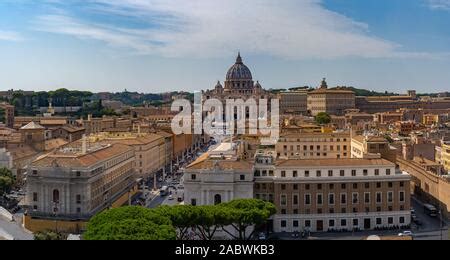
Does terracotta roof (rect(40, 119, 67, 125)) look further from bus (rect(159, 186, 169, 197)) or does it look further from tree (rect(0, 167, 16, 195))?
bus (rect(159, 186, 169, 197))

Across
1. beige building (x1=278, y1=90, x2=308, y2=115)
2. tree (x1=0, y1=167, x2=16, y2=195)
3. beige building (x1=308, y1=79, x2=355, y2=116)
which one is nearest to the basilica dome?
beige building (x1=278, y1=90, x2=308, y2=115)

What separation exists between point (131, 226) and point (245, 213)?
9.32ft

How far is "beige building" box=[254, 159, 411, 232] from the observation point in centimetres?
1164

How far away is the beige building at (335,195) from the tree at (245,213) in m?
1.14

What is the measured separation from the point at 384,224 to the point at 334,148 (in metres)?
6.15

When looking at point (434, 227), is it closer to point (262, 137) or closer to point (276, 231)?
point (276, 231)

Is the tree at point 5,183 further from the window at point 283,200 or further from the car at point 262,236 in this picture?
the window at point 283,200

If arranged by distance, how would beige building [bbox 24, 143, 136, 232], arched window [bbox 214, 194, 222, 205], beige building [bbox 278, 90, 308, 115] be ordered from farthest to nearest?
beige building [bbox 278, 90, 308, 115], beige building [bbox 24, 143, 136, 232], arched window [bbox 214, 194, 222, 205]

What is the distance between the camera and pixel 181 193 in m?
15.6

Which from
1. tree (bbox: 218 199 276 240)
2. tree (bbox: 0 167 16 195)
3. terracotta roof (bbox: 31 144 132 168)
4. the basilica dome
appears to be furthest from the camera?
the basilica dome

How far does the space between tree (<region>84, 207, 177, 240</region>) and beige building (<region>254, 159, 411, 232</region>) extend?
12.0 feet

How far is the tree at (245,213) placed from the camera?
9.75 meters
